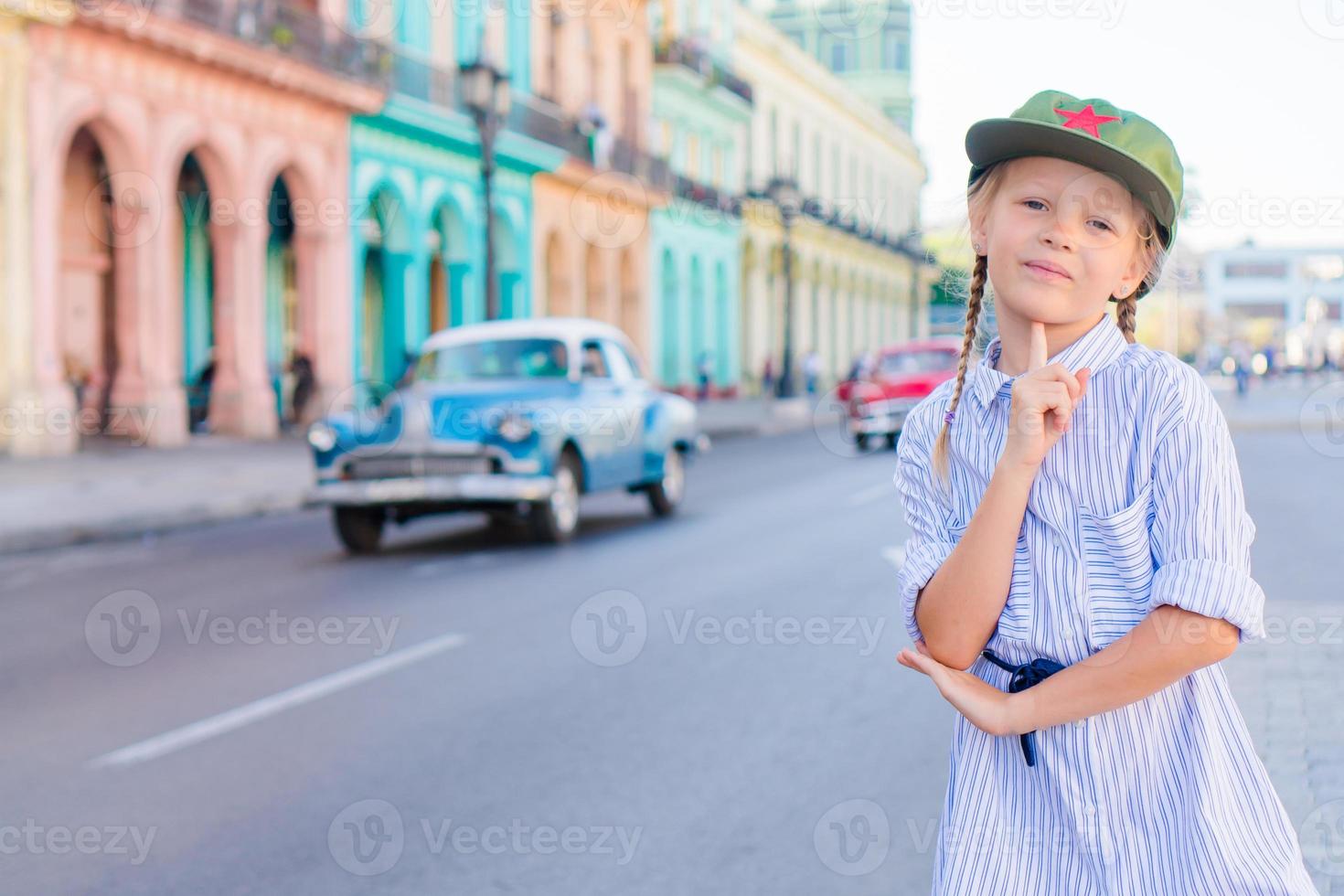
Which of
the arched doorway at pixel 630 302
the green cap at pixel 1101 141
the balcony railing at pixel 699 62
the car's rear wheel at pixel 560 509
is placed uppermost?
the balcony railing at pixel 699 62

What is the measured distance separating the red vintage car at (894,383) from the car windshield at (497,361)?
36.8 feet

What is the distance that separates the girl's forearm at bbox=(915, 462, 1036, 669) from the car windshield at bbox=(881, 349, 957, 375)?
72.5ft

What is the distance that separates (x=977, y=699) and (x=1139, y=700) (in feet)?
0.61

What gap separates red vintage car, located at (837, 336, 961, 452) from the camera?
23516 millimetres

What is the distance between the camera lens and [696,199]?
4322cm

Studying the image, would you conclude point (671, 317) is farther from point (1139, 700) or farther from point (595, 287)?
point (1139, 700)

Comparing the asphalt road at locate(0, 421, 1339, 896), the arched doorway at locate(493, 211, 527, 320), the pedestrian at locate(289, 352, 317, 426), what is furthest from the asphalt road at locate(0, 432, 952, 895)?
the arched doorway at locate(493, 211, 527, 320)

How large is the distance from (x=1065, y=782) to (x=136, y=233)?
71.1 feet

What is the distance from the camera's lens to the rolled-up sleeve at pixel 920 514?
6.56 feet

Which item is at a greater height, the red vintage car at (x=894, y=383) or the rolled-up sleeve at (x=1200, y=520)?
the rolled-up sleeve at (x=1200, y=520)

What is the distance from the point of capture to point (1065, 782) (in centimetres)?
189

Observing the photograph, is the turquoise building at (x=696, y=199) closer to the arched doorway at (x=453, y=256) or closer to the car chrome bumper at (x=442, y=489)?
the arched doorway at (x=453, y=256)

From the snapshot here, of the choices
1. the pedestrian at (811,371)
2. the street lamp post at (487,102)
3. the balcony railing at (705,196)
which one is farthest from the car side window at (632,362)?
the pedestrian at (811,371)

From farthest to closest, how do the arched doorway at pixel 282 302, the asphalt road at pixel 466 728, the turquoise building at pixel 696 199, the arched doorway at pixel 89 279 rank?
1. the turquoise building at pixel 696 199
2. the arched doorway at pixel 282 302
3. the arched doorway at pixel 89 279
4. the asphalt road at pixel 466 728
